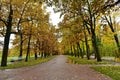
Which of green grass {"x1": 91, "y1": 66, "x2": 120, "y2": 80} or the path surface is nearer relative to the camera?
green grass {"x1": 91, "y1": 66, "x2": 120, "y2": 80}

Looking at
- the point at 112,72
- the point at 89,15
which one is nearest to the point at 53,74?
the point at 112,72

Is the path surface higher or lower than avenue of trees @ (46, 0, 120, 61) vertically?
lower

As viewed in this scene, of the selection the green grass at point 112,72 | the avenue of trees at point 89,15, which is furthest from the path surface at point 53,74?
the avenue of trees at point 89,15

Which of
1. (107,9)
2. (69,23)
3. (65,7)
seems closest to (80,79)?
(107,9)

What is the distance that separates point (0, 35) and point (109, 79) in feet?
84.8

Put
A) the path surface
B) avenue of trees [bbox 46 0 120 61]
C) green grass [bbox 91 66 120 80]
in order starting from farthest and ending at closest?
avenue of trees [bbox 46 0 120 61]
the path surface
green grass [bbox 91 66 120 80]

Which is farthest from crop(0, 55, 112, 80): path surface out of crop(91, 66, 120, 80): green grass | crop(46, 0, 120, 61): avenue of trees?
crop(46, 0, 120, 61): avenue of trees

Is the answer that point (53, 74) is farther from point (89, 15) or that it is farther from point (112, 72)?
point (89, 15)

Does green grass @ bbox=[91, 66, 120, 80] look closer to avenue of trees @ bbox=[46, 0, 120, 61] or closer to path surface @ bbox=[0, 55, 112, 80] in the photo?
path surface @ bbox=[0, 55, 112, 80]

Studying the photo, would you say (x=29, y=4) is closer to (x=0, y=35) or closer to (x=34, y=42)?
(x=0, y=35)

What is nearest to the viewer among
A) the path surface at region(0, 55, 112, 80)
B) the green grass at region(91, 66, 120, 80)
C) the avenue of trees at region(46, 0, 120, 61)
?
the green grass at region(91, 66, 120, 80)

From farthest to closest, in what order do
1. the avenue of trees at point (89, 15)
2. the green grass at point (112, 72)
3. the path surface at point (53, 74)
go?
the avenue of trees at point (89, 15) → the path surface at point (53, 74) → the green grass at point (112, 72)

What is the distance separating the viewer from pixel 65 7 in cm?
2606

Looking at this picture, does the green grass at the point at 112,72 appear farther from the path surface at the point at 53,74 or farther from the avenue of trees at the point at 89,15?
the avenue of trees at the point at 89,15
